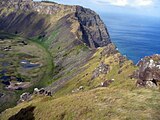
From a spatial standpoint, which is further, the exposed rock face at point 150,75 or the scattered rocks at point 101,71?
the scattered rocks at point 101,71

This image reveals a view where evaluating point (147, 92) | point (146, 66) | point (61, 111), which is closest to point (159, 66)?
point (146, 66)

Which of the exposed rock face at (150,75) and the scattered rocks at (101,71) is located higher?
the exposed rock face at (150,75)

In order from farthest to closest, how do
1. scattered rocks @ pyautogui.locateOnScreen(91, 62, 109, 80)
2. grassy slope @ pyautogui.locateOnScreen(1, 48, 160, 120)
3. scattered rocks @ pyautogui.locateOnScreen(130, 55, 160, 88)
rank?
scattered rocks @ pyautogui.locateOnScreen(91, 62, 109, 80), scattered rocks @ pyautogui.locateOnScreen(130, 55, 160, 88), grassy slope @ pyautogui.locateOnScreen(1, 48, 160, 120)

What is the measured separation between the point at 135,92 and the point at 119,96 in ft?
12.2

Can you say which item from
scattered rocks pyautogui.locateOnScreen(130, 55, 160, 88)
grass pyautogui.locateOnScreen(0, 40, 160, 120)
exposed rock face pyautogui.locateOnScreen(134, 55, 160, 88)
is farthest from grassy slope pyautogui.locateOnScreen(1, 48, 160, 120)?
exposed rock face pyautogui.locateOnScreen(134, 55, 160, 88)

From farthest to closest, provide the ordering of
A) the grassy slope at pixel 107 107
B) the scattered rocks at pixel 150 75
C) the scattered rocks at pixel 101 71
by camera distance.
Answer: the scattered rocks at pixel 101 71 < the scattered rocks at pixel 150 75 < the grassy slope at pixel 107 107

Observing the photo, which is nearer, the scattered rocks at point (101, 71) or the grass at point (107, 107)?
the grass at point (107, 107)

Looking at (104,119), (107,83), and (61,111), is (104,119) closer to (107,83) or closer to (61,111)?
(61,111)

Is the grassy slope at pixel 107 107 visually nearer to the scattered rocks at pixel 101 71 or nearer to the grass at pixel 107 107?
the grass at pixel 107 107

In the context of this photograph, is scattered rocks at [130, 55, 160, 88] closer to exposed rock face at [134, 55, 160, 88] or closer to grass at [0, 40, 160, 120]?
exposed rock face at [134, 55, 160, 88]

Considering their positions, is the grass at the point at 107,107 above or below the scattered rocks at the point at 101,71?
above

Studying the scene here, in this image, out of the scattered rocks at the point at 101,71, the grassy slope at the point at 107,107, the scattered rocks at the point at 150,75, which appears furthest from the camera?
the scattered rocks at the point at 101,71

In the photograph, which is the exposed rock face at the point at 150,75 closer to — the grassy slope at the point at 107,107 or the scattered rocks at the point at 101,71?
the grassy slope at the point at 107,107

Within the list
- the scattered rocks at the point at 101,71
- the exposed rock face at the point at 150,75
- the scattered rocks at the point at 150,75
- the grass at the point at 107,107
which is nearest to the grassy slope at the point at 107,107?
the grass at the point at 107,107
